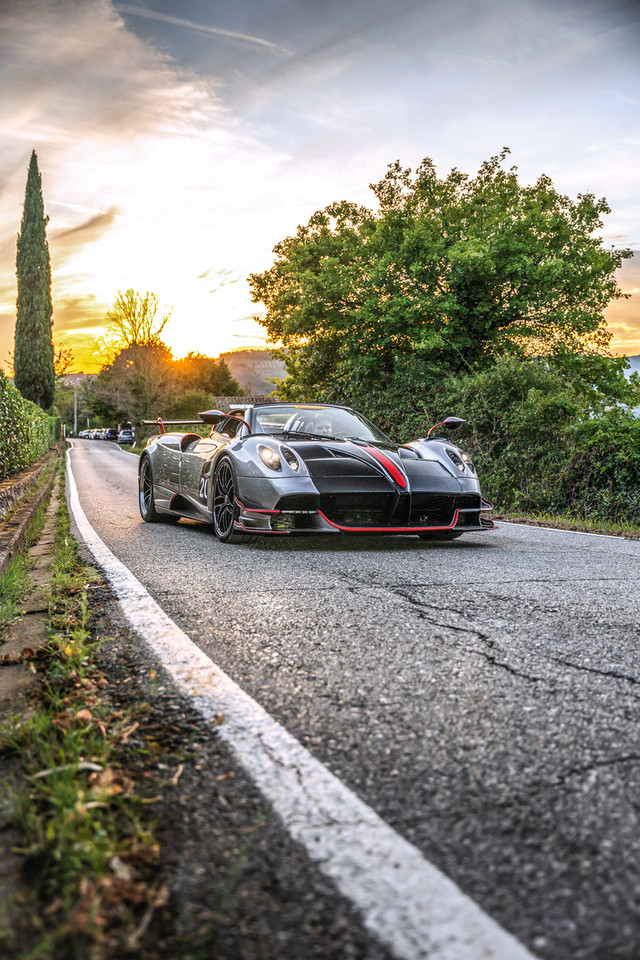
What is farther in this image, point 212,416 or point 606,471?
point 606,471

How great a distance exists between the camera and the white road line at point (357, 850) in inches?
51.2

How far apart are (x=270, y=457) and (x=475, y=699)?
13.1ft

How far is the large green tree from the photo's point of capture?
742 inches

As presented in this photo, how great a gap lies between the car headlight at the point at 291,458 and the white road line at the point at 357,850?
3.59 m

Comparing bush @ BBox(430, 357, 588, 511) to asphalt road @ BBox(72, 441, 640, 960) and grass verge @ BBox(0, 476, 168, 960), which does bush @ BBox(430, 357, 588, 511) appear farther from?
grass verge @ BBox(0, 476, 168, 960)

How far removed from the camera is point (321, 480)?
6148mm

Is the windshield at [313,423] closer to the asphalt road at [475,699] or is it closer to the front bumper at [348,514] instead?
the front bumper at [348,514]

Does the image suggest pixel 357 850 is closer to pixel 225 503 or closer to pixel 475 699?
pixel 475 699

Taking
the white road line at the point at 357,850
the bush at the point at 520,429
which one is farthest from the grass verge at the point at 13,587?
the bush at the point at 520,429

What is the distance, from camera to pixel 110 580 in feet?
16.0

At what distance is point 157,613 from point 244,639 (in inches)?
28.1

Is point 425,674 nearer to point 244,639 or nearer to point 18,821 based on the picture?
point 244,639

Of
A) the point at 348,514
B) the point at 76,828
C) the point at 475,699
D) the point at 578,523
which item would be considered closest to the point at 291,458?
the point at 348,514

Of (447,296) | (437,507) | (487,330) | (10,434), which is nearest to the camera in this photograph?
(437,507)
